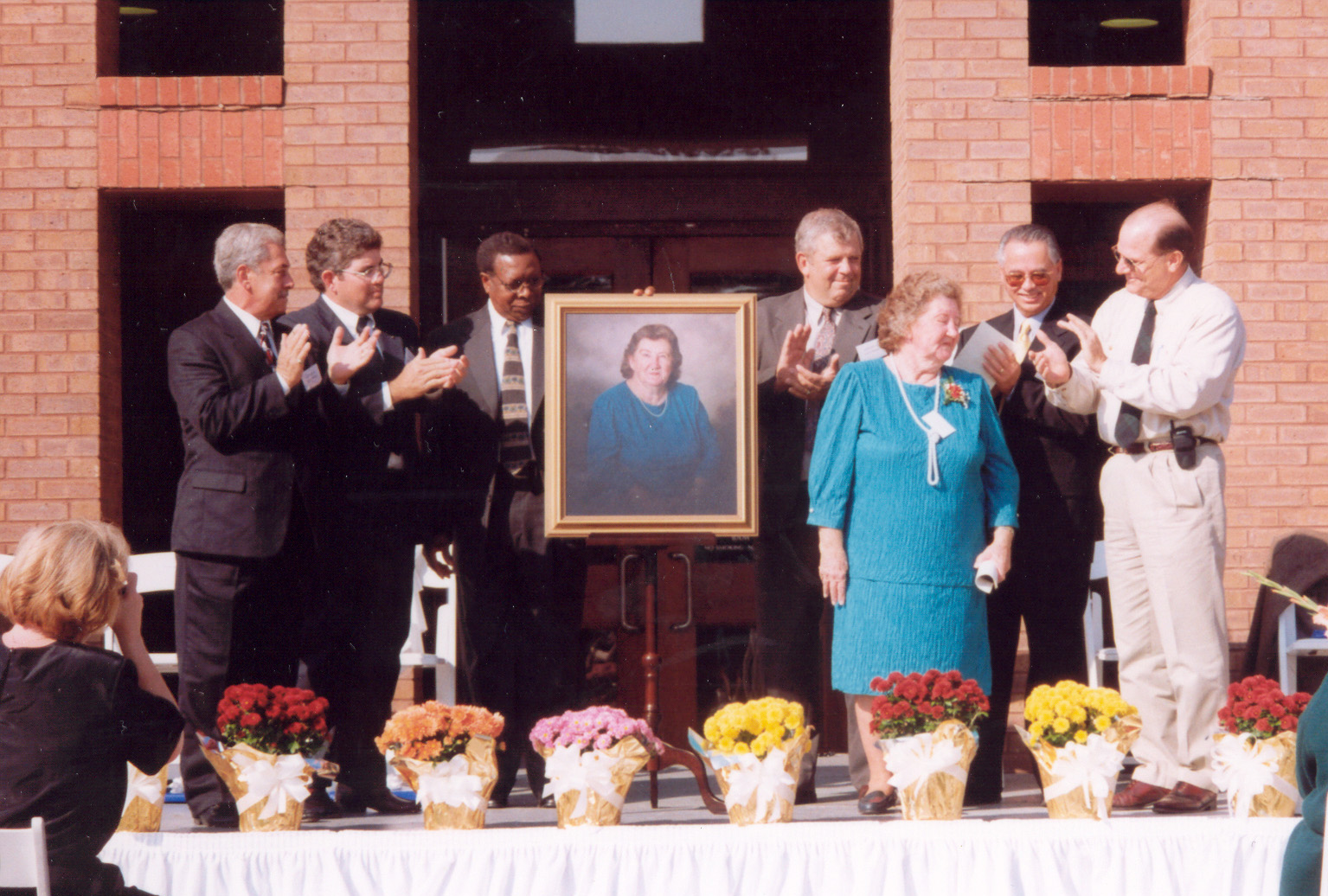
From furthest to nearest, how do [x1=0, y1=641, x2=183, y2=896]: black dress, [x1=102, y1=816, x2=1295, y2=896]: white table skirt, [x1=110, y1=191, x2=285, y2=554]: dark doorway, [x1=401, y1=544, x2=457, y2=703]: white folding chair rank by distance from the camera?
1. [x1=110, y1=191, x2=285, y2=554]: dark doorway
2. [x1=401, y1=544, x2=457, y2=703]: white folding chair
3. [x1=102, y1=816, x2=1295, y2=896]: white table skirt
4. [x1=0, y1=641, x2=183, y2=896]: black dress

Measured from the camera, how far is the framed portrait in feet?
16.1

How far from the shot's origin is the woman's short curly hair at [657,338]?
16.4 feet

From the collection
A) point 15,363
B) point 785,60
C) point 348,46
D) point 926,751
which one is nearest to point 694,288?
point 785,60

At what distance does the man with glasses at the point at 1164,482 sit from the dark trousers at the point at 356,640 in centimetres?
233

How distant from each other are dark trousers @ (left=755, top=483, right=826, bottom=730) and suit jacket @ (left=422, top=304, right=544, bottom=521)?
86cm

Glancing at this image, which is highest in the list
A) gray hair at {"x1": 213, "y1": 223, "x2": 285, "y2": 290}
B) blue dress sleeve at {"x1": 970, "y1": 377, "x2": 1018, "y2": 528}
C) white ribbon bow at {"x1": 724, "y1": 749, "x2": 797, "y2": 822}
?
gray hair at {"x1": 213, "y1": 223, "x2": 285, "y2": 290}

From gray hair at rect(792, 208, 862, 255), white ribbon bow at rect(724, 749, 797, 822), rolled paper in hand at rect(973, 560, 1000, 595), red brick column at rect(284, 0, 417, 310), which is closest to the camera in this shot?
white ribbon bow at rect(724, 749, 797, 822)

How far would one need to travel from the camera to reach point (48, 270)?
6.18 metres

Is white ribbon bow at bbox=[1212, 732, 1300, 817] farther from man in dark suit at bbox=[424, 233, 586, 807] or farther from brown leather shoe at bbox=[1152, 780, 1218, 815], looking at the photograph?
man in dark suit at bbox=[424, 233, 586, 807]

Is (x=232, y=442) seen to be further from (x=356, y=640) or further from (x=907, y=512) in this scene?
(x=907, y=512)

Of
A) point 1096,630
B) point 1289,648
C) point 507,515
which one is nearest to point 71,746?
point 507,515

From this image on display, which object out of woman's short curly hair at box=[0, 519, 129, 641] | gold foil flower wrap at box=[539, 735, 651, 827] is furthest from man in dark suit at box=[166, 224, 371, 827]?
woman's short curly hair at box=[0, 519, 129, 641]

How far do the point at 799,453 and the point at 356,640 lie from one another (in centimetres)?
167

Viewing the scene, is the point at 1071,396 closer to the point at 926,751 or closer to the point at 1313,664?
the point at 926,751
